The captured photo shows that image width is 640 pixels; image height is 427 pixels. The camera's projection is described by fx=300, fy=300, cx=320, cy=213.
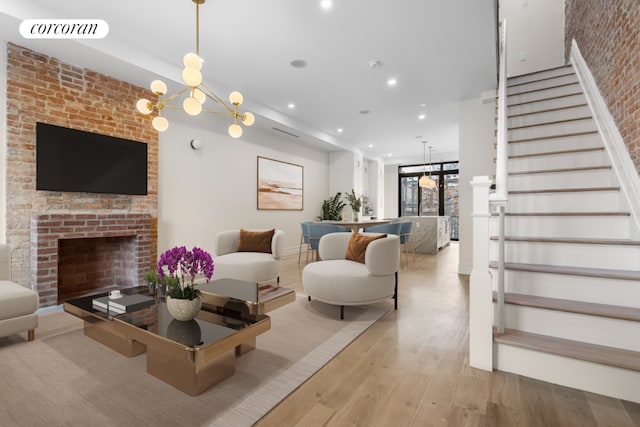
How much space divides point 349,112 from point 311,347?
467 centimetres

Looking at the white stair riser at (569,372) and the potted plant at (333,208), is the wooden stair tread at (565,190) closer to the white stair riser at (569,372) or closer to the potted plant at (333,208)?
the white stair riser at (569,372)

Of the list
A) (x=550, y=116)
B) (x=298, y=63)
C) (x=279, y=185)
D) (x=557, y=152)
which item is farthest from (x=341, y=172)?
(x=557, y=152)

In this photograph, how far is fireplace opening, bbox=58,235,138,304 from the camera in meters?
3.73

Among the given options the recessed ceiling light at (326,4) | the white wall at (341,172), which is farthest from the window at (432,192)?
the recessed ceiling light at (326,4)

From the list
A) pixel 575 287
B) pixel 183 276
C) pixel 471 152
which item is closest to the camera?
pixel 183 276

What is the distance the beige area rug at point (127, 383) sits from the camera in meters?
1.46

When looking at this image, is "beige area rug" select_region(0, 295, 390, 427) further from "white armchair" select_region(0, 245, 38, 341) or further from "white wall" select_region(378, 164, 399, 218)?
"white wall" select_region(378, 164, 399, 218)

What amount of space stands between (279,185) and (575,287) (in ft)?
18.7

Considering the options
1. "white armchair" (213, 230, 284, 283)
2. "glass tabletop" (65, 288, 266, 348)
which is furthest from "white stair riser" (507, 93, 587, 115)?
"glass tabletop" (65, 288, 266, 348)

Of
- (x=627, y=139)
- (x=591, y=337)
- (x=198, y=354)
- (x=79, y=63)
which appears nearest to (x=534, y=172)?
(x=627, y=139)

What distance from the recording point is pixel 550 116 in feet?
12.0

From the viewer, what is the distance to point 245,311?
208 cm

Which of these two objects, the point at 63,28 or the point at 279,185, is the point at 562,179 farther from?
the point at 279,185

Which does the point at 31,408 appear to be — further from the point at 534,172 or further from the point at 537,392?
the point at 534,172
